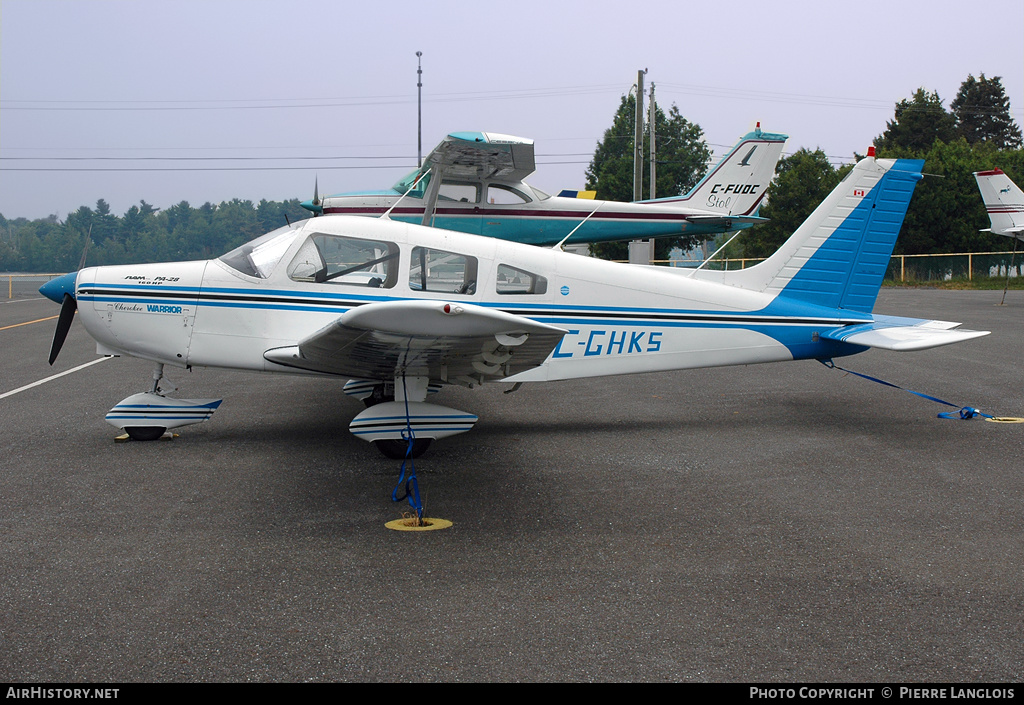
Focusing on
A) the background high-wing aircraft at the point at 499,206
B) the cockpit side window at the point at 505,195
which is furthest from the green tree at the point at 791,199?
the cockpit side window at the point at 505,195

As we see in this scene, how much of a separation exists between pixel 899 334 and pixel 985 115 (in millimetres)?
83189

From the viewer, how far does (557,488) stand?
5.36 meters

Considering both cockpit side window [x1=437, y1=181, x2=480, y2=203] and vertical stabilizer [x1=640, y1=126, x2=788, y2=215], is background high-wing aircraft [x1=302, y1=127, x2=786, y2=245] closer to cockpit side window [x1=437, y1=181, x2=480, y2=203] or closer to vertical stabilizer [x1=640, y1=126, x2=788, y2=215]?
cockpit side window [x1=437, y1=181, x2=480, y2=203]

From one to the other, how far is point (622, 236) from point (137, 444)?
928 centimetres

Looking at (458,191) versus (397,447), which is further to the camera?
(458,191)

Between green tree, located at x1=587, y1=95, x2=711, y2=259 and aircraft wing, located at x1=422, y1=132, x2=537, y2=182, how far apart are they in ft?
156

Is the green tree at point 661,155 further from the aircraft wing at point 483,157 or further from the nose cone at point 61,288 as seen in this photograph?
the nose cone at point 61,288

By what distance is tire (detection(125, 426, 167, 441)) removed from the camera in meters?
6.80

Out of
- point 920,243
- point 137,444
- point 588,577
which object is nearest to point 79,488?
point 137,444

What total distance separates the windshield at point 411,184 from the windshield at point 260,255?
5654 millimetres

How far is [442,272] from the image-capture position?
6.86 meters

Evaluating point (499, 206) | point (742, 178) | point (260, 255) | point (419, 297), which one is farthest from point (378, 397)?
point (742, 178)

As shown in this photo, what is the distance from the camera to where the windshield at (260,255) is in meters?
6.76

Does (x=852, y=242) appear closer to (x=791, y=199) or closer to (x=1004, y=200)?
(x=1004, y=200)
